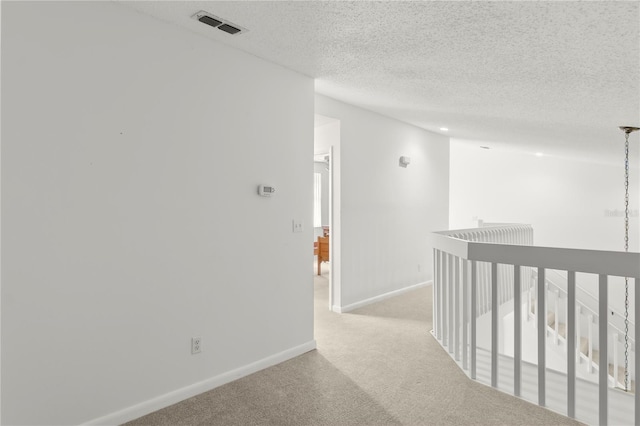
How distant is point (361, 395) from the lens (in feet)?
8.62

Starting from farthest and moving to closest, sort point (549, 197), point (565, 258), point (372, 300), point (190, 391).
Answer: point (549, 197)
point (372, 300)
point (190, 391)
point (565, 258)

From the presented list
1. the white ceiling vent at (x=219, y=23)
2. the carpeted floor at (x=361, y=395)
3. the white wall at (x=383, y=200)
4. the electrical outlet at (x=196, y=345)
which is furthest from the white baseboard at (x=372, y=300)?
the white ceiling vent at (x=219, y=23)

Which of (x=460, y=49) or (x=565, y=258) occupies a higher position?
(x=460, y=49)

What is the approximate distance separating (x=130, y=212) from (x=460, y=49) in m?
2.34

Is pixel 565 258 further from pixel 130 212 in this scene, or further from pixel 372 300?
pixel 372 300

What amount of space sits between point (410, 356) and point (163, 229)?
2.20 meters

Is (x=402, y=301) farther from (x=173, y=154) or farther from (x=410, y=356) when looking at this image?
(x=173, y=154)

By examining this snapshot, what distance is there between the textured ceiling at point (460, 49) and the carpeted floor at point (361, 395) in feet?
7.26

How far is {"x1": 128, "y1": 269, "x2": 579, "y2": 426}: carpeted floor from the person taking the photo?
7.67 feet

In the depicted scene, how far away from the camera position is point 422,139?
20.2 feet

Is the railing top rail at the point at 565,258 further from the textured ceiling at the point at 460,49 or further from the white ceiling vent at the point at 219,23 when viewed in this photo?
the white ceiling vent at the point at 219,23

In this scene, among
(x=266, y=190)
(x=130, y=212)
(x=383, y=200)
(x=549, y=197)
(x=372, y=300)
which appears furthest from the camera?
(x=549, y=197)

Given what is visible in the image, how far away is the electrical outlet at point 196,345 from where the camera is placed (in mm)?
2646

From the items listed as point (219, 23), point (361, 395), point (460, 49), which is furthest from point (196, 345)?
point (460, 49)
